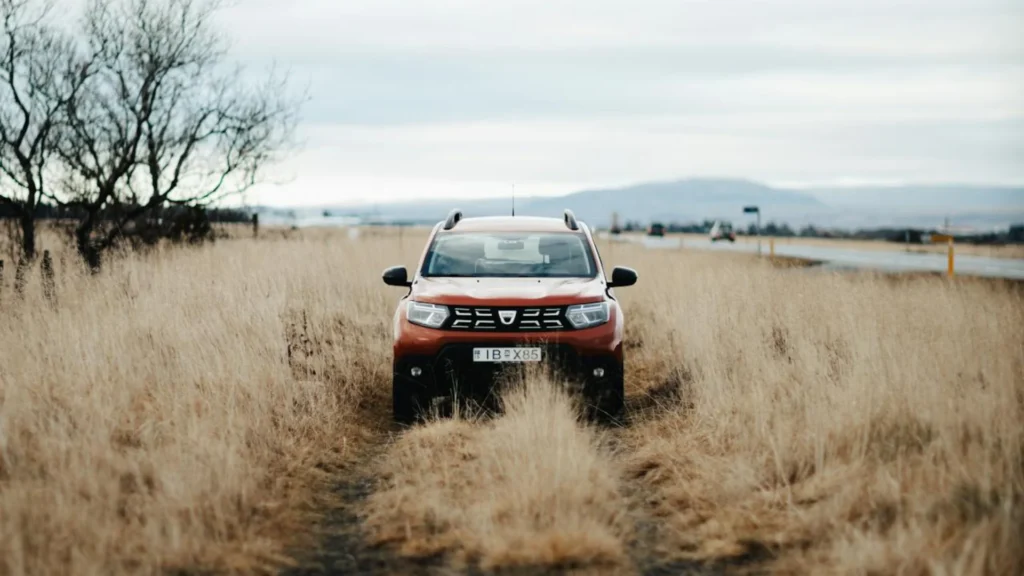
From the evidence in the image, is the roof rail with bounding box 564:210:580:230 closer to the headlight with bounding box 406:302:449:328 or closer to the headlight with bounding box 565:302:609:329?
the headlight with bounding box 565:302:609:329

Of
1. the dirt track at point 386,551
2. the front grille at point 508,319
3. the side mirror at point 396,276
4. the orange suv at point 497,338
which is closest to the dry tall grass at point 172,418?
the dirt track at point 386,551

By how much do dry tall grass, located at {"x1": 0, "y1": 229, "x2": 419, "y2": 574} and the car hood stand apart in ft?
4.35

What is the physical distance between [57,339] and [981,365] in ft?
27.6

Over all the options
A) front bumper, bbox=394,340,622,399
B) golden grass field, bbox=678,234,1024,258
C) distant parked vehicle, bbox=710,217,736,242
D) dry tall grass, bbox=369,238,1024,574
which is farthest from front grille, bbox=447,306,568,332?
distant parked vehicle, bbox=710,217,736,242

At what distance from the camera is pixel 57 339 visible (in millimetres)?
8844

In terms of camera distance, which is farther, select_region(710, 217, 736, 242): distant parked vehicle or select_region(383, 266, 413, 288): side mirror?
select_region(710, 217, 736, 242): distant parked vehicle

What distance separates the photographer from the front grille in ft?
24.4

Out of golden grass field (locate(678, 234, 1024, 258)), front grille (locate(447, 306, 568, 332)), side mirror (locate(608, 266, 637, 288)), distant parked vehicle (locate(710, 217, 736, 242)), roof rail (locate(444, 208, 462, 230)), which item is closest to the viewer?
front grille (locate(447, 306, 568, 332))

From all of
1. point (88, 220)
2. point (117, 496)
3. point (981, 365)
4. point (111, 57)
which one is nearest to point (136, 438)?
point (117, 496)

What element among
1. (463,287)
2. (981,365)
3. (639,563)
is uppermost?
(463,287)

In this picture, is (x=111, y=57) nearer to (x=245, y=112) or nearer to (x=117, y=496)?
(x=245, y=112)

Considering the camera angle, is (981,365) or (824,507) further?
(981,365)

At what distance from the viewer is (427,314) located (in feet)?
24.9

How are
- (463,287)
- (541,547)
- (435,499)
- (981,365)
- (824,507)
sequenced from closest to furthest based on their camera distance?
(541,547) → (824,507) → (435,499) → (981,365) → (463,287)
